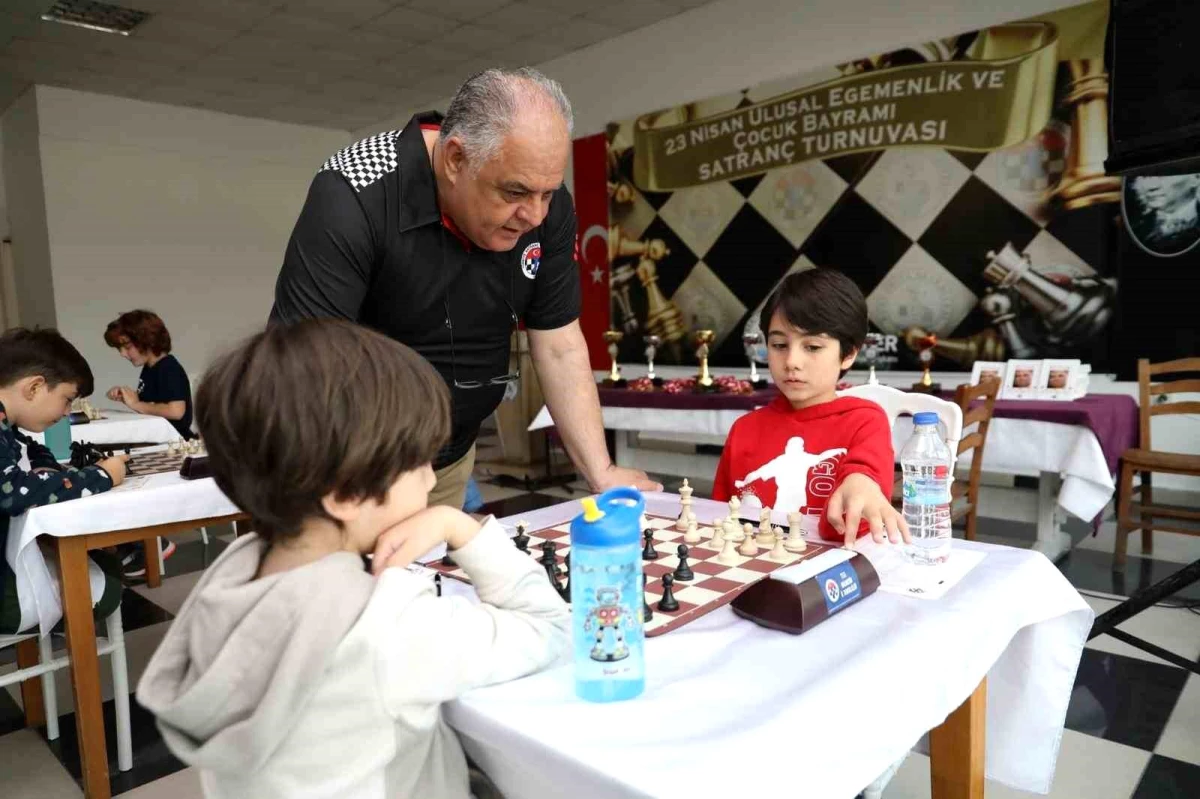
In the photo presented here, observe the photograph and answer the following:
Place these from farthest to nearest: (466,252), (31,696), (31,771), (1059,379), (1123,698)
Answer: (1059,379)
(31,696)
(1123,698)
(31,771)
(466,252)

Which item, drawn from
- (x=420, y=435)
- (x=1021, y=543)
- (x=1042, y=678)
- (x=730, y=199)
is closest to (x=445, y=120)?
(x=420, y=435)

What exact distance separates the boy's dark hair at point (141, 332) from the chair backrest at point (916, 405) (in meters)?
3.46

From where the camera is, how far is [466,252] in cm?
156

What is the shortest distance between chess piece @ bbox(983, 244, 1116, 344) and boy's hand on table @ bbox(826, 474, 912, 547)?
383cm

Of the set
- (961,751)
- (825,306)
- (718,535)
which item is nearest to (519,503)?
(825,306)

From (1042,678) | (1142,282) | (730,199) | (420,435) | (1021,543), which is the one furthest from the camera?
(730,199)

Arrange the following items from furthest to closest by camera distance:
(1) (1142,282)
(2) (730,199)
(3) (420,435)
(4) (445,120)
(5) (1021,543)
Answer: (2) (730,199) → (1) (1142,282) → (5) (1021,543) → (4) (445,120) → (3) (420,435)

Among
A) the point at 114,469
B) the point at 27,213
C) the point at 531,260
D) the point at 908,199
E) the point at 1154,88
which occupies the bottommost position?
the point at 114,469

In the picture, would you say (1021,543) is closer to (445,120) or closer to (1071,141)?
(1071,141)

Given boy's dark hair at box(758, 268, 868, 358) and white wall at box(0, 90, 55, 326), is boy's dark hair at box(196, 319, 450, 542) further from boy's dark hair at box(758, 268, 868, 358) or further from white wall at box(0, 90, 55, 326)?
white wall at box(0, 90, 55, 326)

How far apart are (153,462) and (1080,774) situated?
2.68 meters

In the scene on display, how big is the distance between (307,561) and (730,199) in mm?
5395

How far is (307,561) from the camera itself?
2.64ft

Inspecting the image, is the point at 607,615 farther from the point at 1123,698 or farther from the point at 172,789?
the point at 1123,698
